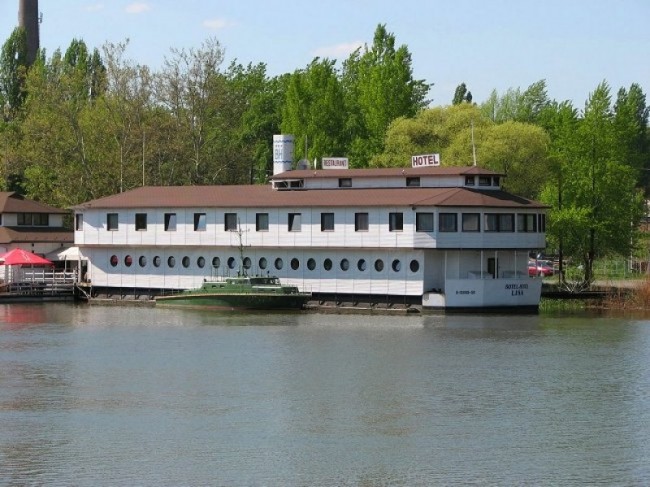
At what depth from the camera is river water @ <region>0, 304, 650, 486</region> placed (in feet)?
106

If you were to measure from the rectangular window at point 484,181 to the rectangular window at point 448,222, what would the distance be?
171 inches

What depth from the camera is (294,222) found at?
70688mm

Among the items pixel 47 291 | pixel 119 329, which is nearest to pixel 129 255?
pixel 47 291

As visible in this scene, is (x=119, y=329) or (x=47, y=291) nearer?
(x=119, y=329)

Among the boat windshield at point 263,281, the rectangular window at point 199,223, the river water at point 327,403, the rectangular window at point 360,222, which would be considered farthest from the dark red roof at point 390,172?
the river water at point 327,403

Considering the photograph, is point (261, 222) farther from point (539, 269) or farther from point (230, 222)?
point (539, 269)

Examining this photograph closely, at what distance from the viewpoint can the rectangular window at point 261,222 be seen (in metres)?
71.6

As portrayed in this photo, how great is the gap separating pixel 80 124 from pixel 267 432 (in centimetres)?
6740

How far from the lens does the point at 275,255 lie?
7175 centimetres

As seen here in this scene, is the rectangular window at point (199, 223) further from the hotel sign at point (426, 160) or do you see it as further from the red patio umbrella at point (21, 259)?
the hotel sign at point (426, 160)

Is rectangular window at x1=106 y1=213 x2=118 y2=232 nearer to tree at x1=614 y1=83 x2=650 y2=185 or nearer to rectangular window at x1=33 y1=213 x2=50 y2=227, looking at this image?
rectangular window at x1=33 y1=213 x2=50 y2=227

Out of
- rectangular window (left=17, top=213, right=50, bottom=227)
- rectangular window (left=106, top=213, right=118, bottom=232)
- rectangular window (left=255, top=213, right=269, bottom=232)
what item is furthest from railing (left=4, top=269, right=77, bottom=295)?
rectangular window (left=255, top=213, right=269, bottom=232)

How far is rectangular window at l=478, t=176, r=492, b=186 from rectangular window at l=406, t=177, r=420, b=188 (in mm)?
3342

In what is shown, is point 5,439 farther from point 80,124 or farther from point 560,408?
point 80,124
